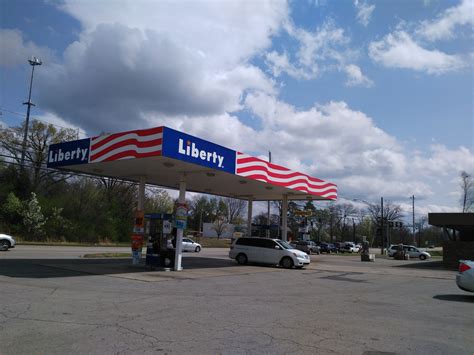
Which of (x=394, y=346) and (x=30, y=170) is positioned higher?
(x=30, y=170)

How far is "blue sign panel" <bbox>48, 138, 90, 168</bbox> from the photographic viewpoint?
1875 cm

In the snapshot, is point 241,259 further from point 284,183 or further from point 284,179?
point 284,179

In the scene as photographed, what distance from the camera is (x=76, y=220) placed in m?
48.5

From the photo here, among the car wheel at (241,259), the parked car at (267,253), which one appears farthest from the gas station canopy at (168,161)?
the car wheel at (241,259)

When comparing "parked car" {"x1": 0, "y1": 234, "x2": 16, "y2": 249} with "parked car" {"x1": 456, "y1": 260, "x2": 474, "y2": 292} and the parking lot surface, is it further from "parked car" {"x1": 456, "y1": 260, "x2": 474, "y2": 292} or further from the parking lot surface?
"parked car" {"x1": 456, "y1": 260, "x2": 474, "y2": 292}

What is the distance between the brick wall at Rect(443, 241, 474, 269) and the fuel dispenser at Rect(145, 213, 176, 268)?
23789mm

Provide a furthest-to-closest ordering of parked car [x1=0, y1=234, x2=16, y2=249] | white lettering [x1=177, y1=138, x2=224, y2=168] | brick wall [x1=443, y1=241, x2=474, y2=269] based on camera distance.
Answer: brick wall [x1=443, y1=241, x2=474, y2=269] < parked car [x1=0, y1=234, x2=16, y2=249] < white lettering [x1=177, y1=138, x2=224, y2=168]

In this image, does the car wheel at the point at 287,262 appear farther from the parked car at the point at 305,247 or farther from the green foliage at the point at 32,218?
the green foliage at the point at 32,218

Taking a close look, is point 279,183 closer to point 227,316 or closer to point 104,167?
point 104,167

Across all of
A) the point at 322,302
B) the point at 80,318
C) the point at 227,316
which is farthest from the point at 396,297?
the point at 80,318

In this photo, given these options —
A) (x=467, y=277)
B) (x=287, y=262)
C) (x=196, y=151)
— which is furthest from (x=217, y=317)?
(x=287, y=262)

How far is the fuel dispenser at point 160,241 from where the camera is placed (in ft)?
64.9

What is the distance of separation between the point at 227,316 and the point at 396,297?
23.6 feet

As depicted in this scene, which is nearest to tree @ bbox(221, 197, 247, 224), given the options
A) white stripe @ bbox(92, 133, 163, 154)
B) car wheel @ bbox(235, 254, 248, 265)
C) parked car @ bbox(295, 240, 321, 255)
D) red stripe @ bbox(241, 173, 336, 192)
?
parked car @ bbox(295, 240, 321, 255)
